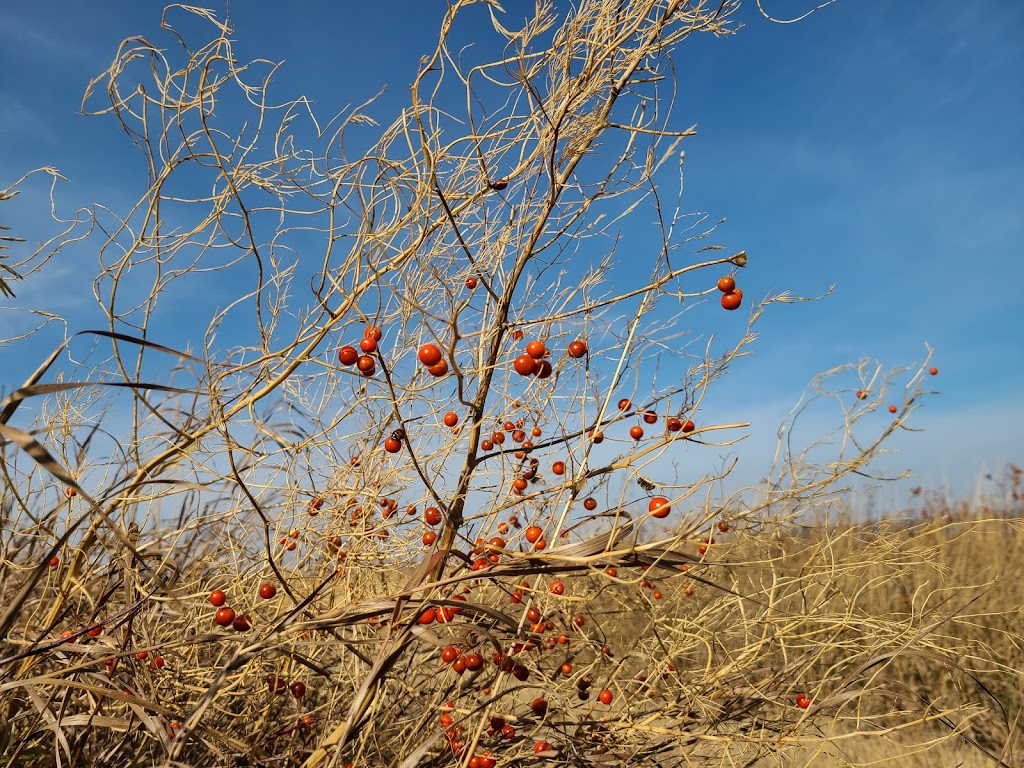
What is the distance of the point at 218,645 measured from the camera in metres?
2.07

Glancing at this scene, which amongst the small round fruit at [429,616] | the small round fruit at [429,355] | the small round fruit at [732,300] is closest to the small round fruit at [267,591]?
the small round fruit at [429,616]

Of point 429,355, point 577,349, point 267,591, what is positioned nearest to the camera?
point 429,355

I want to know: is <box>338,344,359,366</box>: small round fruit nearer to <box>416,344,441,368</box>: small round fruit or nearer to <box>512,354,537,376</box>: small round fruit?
<box>416,344,441,368</box>: small round fruit

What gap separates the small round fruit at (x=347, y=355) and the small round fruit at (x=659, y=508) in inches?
26.7

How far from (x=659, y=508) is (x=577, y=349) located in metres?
0.45

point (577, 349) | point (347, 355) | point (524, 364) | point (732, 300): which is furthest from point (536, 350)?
point (732, 300)

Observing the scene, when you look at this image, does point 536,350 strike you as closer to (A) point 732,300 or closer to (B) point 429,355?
(B) point 429,355

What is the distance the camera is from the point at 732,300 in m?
1.64

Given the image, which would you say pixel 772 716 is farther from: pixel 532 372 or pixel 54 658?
pixel 54 658

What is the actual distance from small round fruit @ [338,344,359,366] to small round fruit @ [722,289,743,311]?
2.75 ft

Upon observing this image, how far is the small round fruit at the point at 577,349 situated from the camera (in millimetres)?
1619

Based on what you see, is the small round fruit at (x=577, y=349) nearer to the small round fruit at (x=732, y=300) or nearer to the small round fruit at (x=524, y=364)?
the small round fruit at (x=524, y=364)

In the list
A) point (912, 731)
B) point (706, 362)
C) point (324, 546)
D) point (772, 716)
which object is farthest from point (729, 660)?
point (912, 731)

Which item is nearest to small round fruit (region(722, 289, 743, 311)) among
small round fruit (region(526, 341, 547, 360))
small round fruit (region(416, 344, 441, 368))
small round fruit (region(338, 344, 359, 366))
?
small round fruit (region(526, 341, 547, 360))
